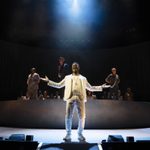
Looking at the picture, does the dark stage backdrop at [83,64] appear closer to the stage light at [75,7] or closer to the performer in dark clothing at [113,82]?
the stage light at [75,7]

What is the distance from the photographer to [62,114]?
25.8ft

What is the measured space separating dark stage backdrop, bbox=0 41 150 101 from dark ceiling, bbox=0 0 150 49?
12.4 inches

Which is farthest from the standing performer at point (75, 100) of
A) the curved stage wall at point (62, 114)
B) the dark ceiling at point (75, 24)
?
the dark ceiling at point (75, 24)

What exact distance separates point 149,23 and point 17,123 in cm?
662

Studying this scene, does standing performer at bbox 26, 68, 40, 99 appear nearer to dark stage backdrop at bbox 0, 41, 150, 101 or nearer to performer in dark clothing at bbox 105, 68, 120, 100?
performer in dark clothing at bbox 105, 68, 120, 100

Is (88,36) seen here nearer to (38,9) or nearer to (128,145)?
(38,9)

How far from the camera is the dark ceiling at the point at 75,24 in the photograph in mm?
11375

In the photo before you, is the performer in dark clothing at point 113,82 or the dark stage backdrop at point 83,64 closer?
the performer in dark clothing at point 113,82

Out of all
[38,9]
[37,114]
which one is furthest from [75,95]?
[38,9]

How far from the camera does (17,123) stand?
8164mm

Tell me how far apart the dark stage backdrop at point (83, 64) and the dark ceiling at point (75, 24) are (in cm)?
31

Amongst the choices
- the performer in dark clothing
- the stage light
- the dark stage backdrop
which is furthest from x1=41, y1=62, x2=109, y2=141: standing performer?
the stage light

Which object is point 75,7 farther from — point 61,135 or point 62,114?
point 61,135

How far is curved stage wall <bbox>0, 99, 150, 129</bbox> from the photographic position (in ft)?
25.9
